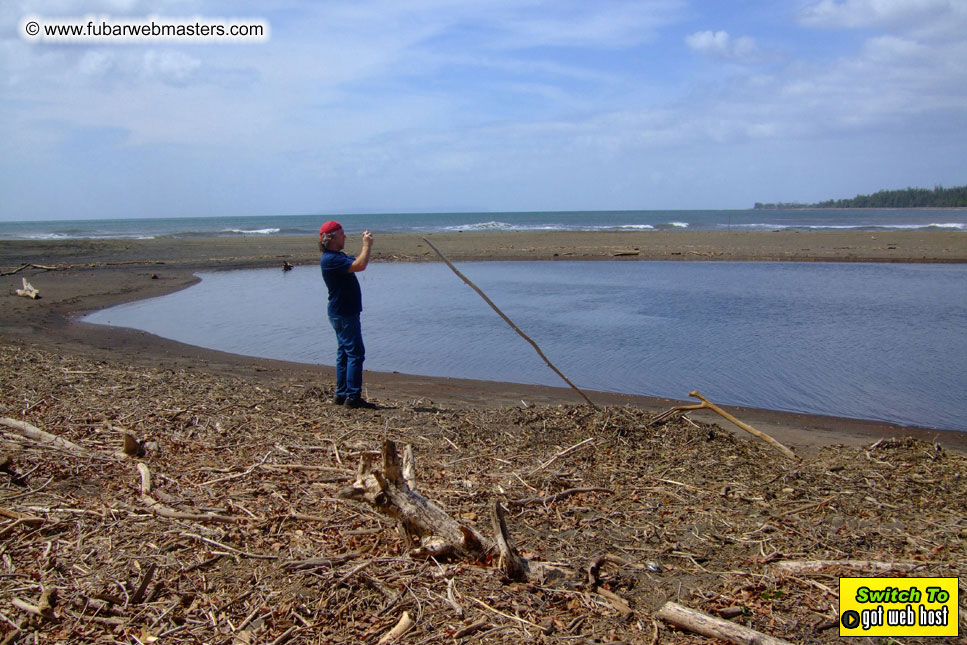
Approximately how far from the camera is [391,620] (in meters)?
3.10

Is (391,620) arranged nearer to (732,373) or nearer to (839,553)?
(839,553)

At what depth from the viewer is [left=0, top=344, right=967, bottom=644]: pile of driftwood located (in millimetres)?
3137

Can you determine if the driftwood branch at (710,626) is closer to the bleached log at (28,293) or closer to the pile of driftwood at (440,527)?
the pile of driftwood at (440,527)

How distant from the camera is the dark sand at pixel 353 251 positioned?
8.31m

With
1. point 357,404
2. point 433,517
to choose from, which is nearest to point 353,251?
point 357,404

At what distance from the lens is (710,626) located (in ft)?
9.96

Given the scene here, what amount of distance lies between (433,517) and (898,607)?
2303 millimetres

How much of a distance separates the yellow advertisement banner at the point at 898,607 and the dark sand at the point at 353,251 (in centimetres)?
359

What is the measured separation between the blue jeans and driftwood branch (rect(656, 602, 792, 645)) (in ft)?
14.9

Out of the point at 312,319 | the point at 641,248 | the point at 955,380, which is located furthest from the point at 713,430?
the point at 641,248

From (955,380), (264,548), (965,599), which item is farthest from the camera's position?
(955,380)

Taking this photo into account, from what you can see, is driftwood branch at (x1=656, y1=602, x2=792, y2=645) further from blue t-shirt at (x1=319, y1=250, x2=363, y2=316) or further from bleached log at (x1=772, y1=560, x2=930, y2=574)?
blue t-shirt at (x1=319, y1=250, x2=363, y2=316)

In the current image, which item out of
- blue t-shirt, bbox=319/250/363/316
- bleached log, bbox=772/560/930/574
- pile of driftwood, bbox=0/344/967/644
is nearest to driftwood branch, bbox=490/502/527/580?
pile of driftwood, bbox=0/344/967/644

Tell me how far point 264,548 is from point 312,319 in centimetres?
1198
